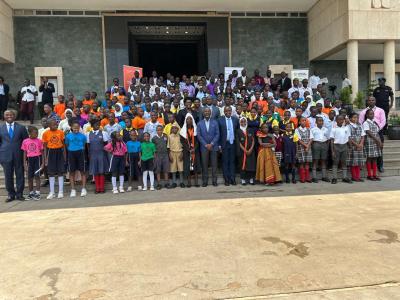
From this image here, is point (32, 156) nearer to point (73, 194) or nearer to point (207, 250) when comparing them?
point (73, 194)

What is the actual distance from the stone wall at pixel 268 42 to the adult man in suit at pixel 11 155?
34.2ft

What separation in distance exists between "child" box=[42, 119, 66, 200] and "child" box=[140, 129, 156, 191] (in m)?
1.68

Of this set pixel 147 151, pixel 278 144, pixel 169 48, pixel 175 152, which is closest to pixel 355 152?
pixel 278 144

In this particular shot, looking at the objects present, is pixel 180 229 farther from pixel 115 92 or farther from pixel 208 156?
pixel 115 92

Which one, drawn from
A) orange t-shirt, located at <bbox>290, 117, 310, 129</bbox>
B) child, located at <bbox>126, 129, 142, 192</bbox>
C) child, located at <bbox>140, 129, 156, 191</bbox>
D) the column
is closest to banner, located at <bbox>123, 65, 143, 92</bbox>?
child, located at <bbox>126, 129, 142, 192</bbox>

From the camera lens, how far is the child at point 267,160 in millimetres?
8062

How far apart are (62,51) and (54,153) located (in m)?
8.87

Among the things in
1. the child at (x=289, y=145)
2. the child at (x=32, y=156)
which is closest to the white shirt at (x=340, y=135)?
the child at (x=289, y=145)

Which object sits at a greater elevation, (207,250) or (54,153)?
(54,153)

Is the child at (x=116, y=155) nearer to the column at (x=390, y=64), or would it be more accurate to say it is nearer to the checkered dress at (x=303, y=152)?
the checkered dress at (x=303, y=152)

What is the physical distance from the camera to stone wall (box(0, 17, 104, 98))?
14.8 meters

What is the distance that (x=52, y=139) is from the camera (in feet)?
24.9

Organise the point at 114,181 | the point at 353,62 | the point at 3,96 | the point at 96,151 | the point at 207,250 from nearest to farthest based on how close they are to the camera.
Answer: the point at 207,250 < the point at 96,151 < the point at 114,181 < the point at 3,96 < the point at 353,62

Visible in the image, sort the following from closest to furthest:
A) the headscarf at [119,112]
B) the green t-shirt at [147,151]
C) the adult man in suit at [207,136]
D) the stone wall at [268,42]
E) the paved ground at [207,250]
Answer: the paved ground at [207,250]
the green t-shirt at [147,151]
the adult man in suit at [207,136]
the headscarf at [119,112]
the stone wall at [268,42]
